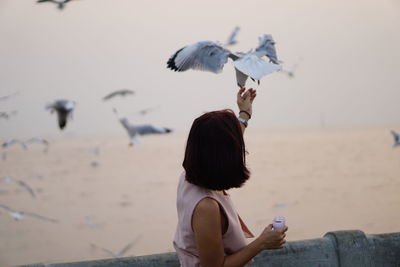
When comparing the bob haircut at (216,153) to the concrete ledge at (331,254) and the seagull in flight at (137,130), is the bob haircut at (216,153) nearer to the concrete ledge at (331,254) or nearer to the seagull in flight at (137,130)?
the concrete ledge at (331,254)

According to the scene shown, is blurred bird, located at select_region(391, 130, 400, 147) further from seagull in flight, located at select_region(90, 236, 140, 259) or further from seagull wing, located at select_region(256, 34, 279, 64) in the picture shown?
seagull in flight, located at select_region(90, 236, 140, 259)

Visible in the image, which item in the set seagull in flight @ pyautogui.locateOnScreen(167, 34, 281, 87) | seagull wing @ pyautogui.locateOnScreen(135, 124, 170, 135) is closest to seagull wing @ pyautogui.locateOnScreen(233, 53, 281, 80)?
seagull in flight @ pyautogui.locateOnScreen(167, 34, 281, 87)

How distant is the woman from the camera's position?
34.8 inches

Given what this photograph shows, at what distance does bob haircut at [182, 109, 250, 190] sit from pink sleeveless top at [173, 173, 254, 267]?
0.02 m

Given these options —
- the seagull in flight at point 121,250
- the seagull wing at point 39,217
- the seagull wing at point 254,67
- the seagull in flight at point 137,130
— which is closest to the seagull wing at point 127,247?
the seagull in flight at point 121,250

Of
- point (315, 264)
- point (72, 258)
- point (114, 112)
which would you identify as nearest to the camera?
point (315, 264)

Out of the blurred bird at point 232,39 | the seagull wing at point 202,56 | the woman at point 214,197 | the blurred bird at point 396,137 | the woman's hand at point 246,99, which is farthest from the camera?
the blurred bird at point 396,137

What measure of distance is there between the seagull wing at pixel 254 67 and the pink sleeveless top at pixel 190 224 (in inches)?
17.2

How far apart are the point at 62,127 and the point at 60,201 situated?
1089mm

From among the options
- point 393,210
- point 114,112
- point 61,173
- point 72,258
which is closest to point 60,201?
point 61,173

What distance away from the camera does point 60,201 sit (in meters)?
3.41

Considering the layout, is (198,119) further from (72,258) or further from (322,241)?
(72,258)

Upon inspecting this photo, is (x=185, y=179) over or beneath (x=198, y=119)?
beneath

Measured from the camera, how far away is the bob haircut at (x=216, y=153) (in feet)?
2.96
